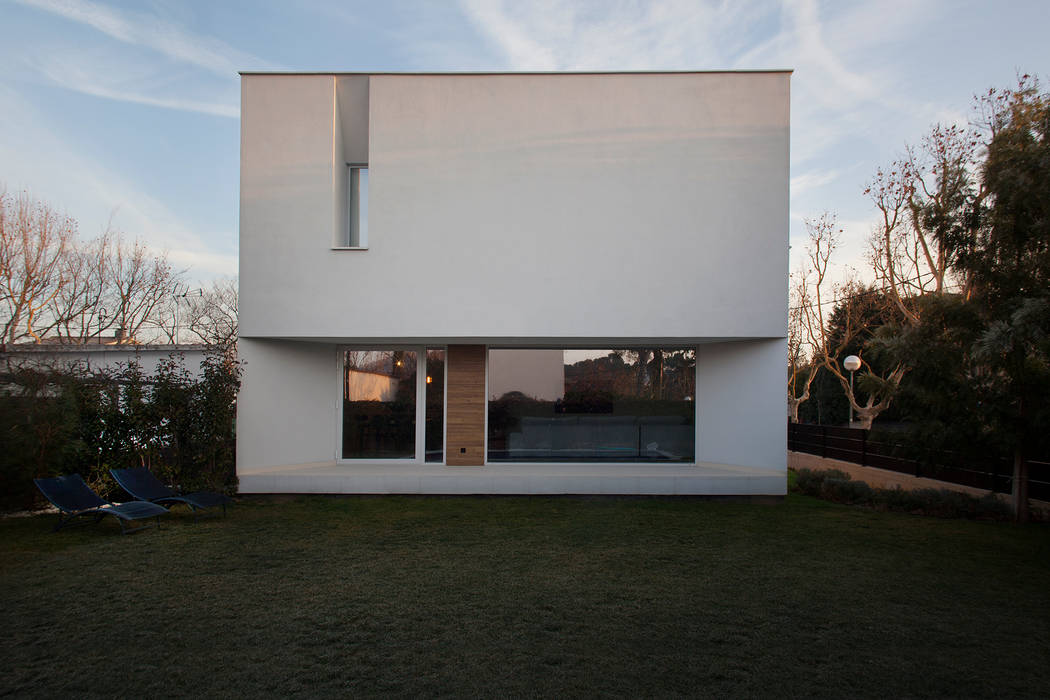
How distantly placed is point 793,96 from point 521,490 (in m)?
8.58

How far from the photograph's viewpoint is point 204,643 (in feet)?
14.9

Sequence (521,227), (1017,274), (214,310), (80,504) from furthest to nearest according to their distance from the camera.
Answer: (214,310), (521,227), (1017,274), (80,504)

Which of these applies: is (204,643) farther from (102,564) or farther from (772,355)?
(772,355)

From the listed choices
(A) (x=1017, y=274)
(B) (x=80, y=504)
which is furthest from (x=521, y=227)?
(B) (x=80, y=504)

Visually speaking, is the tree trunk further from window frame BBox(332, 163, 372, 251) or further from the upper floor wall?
window frame BBox(332, 163, 372, 251)

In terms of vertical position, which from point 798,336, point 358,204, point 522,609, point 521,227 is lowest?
point 522,609

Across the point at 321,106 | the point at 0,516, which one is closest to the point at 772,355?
the point at 321,106

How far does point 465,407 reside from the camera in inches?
492

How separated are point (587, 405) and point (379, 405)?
13.9 ft

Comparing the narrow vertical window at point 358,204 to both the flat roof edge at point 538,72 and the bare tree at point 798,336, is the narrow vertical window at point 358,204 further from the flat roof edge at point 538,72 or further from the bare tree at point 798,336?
the bare tree at point 798,336

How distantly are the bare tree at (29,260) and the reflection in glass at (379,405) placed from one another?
47.3ft

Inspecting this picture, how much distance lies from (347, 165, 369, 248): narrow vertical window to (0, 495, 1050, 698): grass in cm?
545

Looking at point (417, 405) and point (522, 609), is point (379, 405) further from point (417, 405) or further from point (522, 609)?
point (522, 609)

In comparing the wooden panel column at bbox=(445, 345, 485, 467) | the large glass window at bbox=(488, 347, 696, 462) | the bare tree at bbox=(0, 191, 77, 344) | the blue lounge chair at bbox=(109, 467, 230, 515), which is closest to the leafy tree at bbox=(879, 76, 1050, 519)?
the large glass window at bbox=(488, 347, 696, 462)
